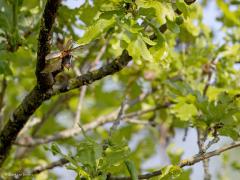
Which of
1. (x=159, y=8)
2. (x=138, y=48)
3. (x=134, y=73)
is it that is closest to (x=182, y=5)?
(x=159, y=8)

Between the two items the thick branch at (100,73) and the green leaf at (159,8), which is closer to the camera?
the green leaf at (159,8)

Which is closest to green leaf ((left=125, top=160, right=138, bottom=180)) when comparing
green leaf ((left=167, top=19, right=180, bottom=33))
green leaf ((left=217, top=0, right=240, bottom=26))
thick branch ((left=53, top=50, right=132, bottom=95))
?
thick branch ((left=53, top=50, right=132, bottom=95))

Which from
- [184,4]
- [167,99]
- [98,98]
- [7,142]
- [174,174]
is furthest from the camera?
[98,98]

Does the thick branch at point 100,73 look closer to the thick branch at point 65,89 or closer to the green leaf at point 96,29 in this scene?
the thick branch at point 65,89

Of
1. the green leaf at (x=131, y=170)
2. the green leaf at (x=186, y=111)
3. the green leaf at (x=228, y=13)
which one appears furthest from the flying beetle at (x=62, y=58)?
the green leaf at (x=228, y=13)

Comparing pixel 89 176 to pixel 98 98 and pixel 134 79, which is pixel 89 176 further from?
pixel 98 98

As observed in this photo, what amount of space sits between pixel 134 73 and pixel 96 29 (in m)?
1.69

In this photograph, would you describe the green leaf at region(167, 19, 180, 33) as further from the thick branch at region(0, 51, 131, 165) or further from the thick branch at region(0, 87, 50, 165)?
the thick branch at region(0, 87, 50, 165)

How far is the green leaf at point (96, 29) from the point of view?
151 centimetres

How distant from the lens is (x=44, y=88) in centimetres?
175

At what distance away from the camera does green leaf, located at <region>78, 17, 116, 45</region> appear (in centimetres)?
151

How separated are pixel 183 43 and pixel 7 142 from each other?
4.86 ft

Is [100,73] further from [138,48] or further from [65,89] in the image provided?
[138,48]

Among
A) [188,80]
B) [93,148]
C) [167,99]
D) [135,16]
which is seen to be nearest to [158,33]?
[135,16]
